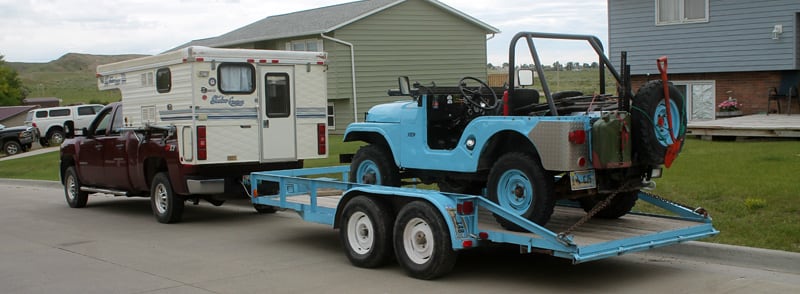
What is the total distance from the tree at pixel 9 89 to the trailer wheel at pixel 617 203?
67125 millimetres

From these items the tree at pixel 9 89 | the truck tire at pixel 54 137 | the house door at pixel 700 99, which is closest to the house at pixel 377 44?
the truck tire at pixel 54 137

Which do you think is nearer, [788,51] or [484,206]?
[484,206]

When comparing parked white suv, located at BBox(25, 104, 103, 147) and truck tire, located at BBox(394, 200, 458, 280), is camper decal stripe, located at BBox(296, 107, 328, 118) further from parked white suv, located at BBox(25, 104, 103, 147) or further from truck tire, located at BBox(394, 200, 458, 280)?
parked white suv, located at BBox(25, 104, 103, 147)

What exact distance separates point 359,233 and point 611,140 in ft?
9.60

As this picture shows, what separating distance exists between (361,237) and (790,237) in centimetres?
453

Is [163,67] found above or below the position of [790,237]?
above

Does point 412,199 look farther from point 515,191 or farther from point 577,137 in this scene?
point 577,137

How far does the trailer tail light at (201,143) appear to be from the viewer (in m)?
12.6

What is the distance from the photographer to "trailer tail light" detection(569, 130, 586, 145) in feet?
25.9

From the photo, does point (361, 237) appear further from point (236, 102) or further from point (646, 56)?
point (646, 56)

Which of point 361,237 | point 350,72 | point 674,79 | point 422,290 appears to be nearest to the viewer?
point 422,290

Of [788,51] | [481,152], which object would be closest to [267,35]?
[788,51]

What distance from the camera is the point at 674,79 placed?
81.5 ft

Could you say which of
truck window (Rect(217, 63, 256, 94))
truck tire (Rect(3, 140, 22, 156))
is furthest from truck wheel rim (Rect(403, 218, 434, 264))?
truck tire (Rect(3, 140, 22, 156))
